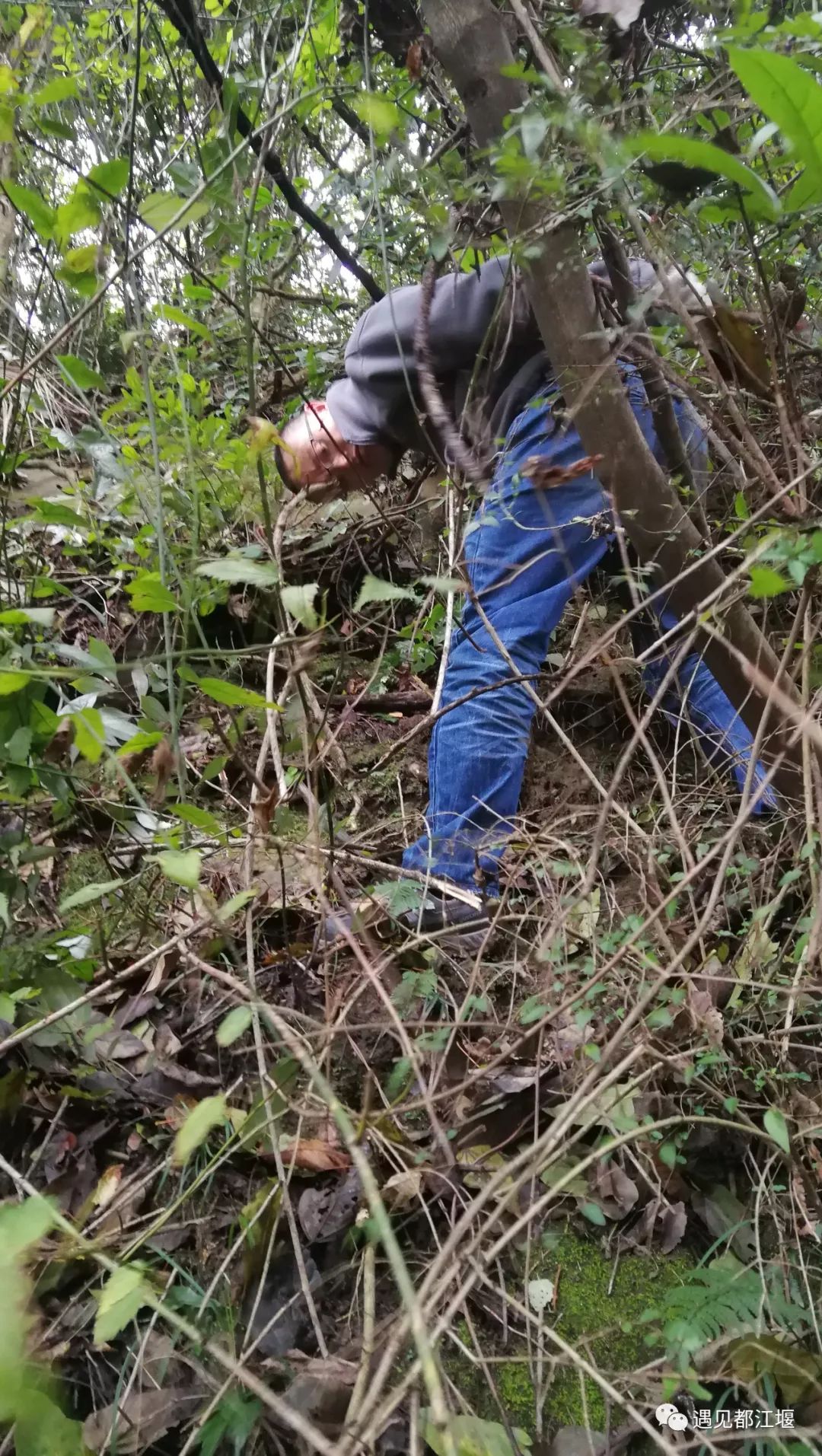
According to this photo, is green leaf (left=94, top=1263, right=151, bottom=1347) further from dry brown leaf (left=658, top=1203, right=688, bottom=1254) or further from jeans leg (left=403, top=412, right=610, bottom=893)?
jeans leg (left=403, top=412, right=610, bottom=893)

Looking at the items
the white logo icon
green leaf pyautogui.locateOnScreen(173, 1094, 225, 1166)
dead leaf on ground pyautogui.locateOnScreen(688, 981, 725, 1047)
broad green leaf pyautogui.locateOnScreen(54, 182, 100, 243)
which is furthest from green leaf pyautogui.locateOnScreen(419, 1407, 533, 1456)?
broad green leaf pyautogui.locateOnScreen(54, 182, 100, 243)

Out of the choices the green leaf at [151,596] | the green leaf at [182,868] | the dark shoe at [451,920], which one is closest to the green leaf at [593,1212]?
the dark shoe at [451,920]

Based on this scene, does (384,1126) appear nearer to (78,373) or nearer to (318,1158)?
(318,1158)

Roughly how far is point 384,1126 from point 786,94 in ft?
3.93

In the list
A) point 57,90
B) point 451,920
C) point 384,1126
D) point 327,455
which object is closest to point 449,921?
point 451,920

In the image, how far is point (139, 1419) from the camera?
2.86 ft

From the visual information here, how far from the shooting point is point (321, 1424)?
0.79 m

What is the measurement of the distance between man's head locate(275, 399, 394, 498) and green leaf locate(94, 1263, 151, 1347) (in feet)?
5.36

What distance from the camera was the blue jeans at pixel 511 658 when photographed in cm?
159

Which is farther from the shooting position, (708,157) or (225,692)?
(225,692)

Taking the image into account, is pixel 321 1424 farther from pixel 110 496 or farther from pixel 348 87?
pixel 348 87

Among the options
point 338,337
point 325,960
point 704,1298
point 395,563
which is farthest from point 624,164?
point 338,337

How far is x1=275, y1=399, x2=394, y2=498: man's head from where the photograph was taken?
198cm

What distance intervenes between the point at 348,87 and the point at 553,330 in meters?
0.73
